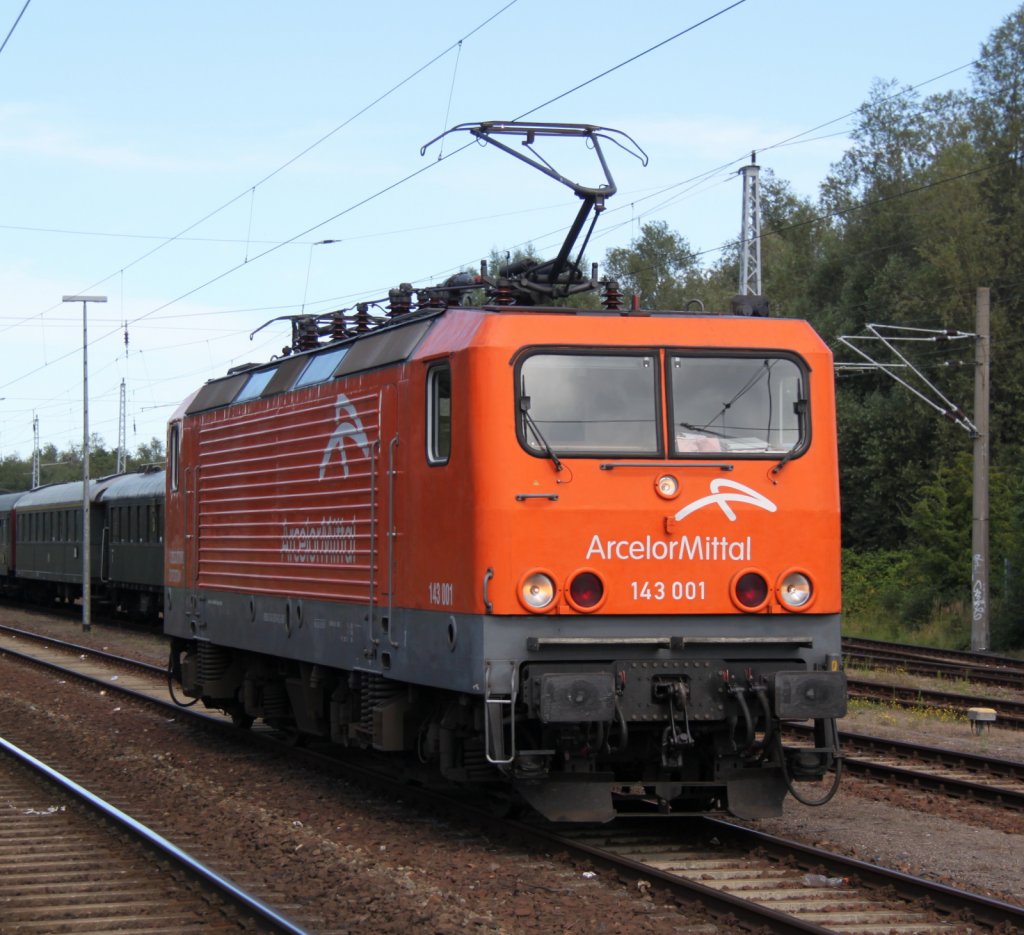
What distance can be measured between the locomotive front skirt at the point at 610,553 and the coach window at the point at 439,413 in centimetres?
2

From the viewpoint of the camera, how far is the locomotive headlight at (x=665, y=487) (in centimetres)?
895

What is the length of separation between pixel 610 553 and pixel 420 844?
2.17 metres

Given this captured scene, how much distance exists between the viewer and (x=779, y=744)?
9.12 m

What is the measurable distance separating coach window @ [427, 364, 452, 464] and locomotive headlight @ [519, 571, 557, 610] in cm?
97

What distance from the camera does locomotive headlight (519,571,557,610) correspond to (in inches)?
340

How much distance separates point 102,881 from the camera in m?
8.64

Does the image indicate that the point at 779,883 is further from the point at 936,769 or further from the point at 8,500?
the point at 8,500

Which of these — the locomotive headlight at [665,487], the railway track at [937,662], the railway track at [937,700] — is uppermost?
the locomotive headlight at [665,487]

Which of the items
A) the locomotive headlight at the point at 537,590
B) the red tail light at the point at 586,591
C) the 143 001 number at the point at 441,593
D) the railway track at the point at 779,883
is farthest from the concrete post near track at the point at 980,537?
the locomotive headlight at the point at 537,590

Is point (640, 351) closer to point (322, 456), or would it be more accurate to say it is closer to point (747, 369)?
point (747, 369)

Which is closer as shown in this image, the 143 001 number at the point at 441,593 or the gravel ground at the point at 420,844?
the gravel ground at the point at 420,844

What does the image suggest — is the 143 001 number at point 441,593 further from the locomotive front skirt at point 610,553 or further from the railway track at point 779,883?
the railway track at point 779,883

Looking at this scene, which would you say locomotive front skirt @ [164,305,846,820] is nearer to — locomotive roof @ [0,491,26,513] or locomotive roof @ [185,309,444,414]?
locomotive roof @ [185,309,444,414]

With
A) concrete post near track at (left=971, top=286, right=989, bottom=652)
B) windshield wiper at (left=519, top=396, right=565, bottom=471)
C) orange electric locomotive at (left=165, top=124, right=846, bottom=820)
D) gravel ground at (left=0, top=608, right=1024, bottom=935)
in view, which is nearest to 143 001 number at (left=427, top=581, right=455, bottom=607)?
orange electric locomotive at (left=165, top=124, right=846, bottom=820)
